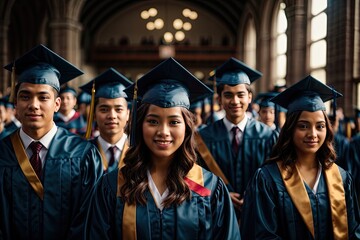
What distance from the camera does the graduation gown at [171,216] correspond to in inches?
74.7

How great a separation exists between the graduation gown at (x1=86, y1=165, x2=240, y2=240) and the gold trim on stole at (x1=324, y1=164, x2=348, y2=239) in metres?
0.75

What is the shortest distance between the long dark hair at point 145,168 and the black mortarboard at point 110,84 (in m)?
1.32

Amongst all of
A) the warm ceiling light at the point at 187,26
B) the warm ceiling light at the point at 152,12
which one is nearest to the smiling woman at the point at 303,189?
the warm ceiling light at the point at 187,26

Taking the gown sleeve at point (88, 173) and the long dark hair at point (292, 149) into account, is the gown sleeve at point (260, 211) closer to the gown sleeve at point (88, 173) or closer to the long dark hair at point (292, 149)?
the long dark hair at point (292, 149)

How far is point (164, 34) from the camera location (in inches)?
1003

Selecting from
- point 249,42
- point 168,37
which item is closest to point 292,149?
point 249,42

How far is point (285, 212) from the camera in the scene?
2.36 metres

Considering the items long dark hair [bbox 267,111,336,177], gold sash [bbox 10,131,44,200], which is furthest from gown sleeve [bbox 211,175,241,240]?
gold sash [bbox 10,131,44,200]

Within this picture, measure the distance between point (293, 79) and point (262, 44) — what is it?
6049 mm

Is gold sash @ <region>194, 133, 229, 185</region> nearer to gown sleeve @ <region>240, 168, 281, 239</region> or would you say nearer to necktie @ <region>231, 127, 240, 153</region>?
necktie @ <region>231, 127, 240, 153</region>

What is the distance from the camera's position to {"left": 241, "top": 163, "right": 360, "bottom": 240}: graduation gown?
2.34 m

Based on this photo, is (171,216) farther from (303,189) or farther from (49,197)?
(303,189)

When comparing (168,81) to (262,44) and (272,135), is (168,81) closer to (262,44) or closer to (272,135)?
(272,135)

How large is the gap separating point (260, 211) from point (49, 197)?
1279mm
